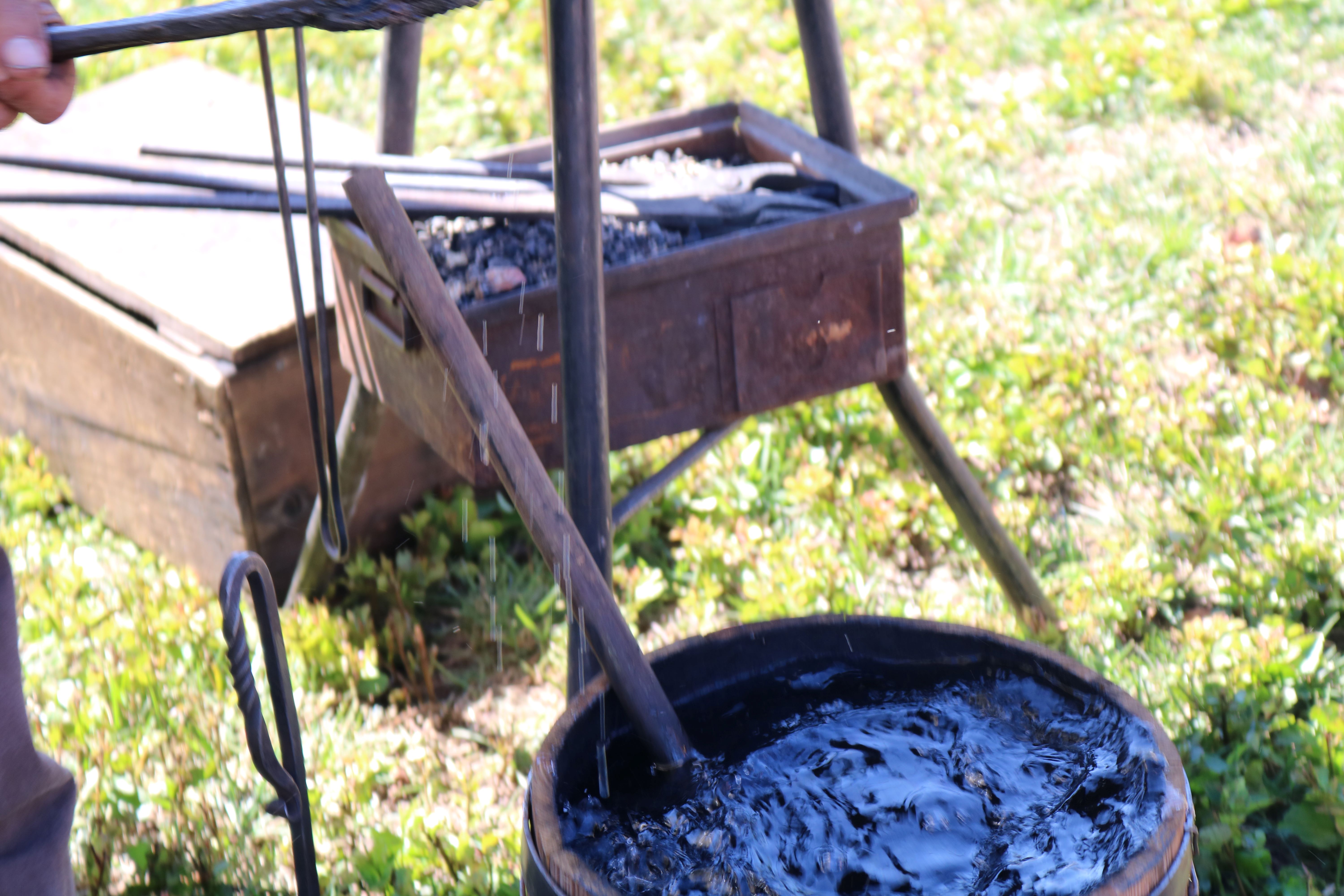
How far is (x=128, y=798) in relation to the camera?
206cm

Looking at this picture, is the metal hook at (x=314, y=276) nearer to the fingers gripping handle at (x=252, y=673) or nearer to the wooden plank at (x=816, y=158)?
the fingers gripping handle at (x=252, y=673)

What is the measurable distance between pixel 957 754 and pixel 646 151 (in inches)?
56.9

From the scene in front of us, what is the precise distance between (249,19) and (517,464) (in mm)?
558

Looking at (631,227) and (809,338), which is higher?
(631,227)

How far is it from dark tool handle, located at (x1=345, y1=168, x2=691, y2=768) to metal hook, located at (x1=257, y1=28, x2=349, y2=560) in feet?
0.30

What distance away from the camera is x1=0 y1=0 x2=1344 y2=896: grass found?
204 centimetres

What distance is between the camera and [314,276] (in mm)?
1711

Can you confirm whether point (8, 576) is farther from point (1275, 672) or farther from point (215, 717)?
point (1275, 672)

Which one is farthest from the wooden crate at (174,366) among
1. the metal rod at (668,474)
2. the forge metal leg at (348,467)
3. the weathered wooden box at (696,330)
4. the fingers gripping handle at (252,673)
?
the fingers gripping handle at (252,673)

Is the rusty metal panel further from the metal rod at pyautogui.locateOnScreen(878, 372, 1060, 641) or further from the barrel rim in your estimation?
the barrel rim

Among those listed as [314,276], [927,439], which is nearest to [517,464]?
[314,276]

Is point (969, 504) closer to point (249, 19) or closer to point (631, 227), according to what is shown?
point (631, 227)

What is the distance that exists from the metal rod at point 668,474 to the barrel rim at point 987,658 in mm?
468

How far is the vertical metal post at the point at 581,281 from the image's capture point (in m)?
1.44
